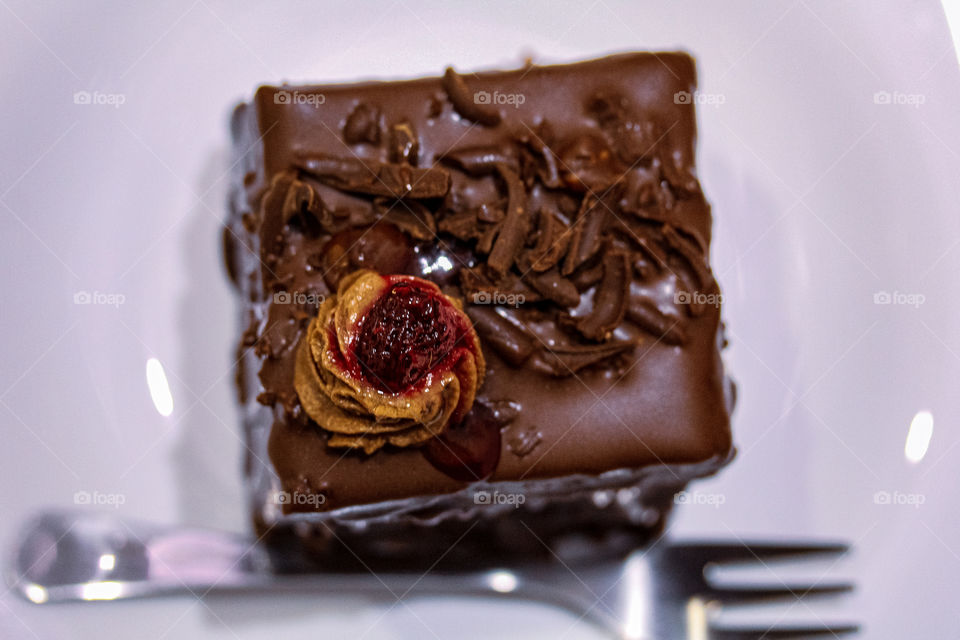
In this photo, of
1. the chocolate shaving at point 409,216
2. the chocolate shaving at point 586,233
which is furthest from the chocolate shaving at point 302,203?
the chocolate shaving at point 586,233

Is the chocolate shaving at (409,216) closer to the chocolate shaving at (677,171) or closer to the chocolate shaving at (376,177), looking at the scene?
the chocolate shaving at (376,177)

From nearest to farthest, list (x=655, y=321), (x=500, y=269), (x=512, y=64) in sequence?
(x=500, y=269)
(x=655, y=321)
(x=512, y=64)

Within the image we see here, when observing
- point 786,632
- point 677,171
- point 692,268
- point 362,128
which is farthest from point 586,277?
point 786,632

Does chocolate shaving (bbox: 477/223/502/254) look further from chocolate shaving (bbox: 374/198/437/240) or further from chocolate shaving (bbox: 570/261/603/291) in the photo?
chocolate shaving (bbox: 570/261/603/291)

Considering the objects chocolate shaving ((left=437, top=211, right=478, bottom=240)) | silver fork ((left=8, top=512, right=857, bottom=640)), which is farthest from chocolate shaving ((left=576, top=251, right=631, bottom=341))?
silver fork ((left=8, top=512, right=857, bottom=640))

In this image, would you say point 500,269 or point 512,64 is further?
point 512,64

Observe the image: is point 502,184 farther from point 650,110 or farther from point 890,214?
point 890,214

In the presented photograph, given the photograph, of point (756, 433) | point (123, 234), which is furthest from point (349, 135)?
point (756, 433)

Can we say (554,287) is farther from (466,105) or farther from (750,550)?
(750,550)

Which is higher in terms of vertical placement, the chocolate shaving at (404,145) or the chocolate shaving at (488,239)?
the chocolate shaving at (404,145)
